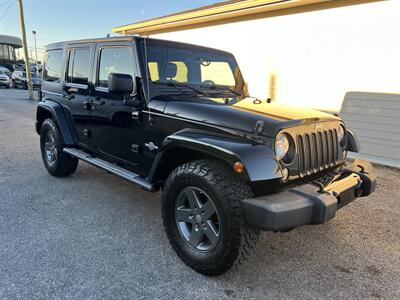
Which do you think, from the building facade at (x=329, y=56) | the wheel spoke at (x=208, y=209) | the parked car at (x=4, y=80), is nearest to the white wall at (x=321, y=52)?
the building facade at (x=329, y=56)

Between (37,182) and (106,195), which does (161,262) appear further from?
(37,182)

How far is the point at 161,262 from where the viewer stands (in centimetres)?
273

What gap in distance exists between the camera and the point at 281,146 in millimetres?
2404

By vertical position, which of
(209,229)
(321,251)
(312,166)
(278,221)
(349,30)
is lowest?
(321,251)

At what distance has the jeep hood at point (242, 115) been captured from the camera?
2.45 meters

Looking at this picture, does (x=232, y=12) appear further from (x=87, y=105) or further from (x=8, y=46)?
(x=8, y=46)

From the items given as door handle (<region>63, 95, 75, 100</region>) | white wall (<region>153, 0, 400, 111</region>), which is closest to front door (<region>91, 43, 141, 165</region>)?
door handle (<region>63, 95, 75, 100</region>)

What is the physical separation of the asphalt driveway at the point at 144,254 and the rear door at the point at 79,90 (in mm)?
806

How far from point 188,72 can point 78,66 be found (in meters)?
1.62

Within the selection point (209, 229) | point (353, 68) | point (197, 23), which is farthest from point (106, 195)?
point (197, 23)

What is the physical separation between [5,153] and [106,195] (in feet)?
10.5

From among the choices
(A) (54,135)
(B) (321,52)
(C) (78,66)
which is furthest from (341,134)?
(B) (321,52)

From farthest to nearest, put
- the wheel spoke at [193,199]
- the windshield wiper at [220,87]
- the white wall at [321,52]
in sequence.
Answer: the white wall at [321,52] < the windshield wiper at [220,87] < the wheel spoke at [193,199]

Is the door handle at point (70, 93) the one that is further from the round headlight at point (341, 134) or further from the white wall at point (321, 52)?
the white wall at point (321, 52)
